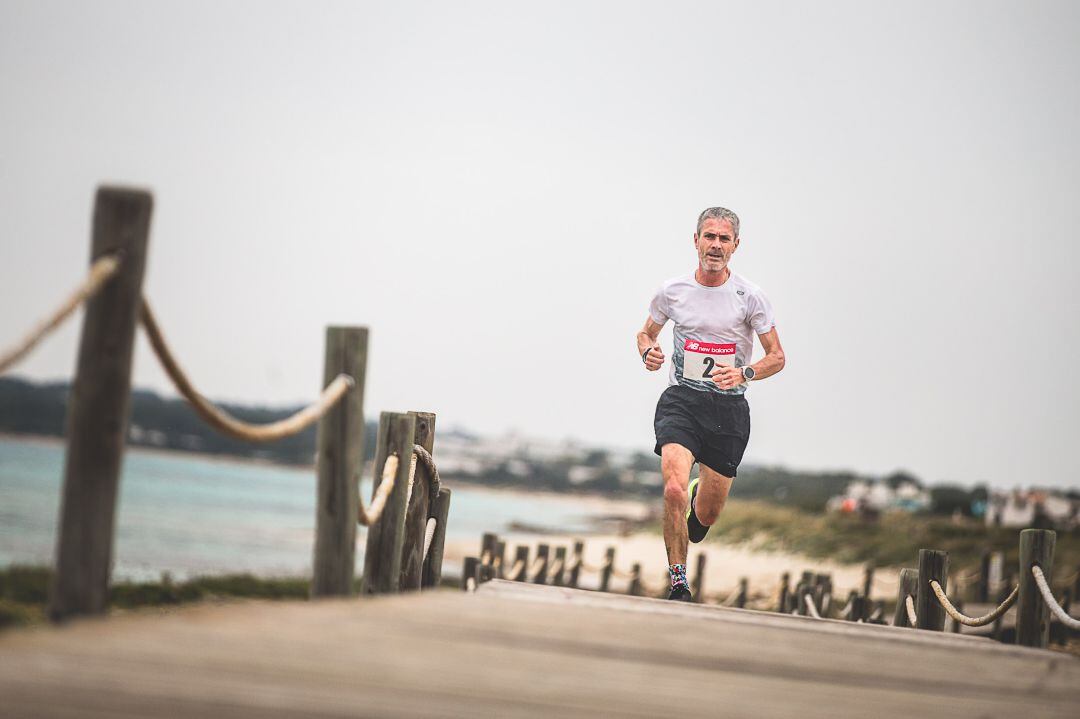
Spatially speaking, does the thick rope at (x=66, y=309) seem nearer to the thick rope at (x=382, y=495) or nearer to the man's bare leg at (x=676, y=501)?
the thick rope at (x=382, y=495)

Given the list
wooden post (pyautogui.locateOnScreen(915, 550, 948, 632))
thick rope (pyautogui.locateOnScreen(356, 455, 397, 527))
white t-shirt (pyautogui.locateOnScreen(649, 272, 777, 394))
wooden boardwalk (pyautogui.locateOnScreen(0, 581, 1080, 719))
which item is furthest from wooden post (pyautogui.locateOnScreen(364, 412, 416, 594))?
wooden post (pyautogui.locateOnScreen(915, 550, 948, 632))

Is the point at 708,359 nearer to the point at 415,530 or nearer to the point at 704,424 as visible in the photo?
the point at 704,424

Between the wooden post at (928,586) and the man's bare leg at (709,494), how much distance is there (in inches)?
57.8

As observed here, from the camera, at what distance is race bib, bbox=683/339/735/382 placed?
330 inches

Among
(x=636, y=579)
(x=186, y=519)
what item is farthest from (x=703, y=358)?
(x=186, y=519)

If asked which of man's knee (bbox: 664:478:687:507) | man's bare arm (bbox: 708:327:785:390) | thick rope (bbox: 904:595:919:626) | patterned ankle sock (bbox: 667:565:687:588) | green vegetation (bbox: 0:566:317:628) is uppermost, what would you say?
man's bare arm (bbox: 708:327:785:390)

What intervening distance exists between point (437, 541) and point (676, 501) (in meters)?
1.61

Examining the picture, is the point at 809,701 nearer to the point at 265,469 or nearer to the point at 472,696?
the point at 472,696

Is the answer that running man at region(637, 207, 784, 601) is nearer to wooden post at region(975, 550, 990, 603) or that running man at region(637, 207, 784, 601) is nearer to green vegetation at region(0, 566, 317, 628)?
wooden post at region(975, 550, 990, 603)

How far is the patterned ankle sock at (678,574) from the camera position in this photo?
7.96 m

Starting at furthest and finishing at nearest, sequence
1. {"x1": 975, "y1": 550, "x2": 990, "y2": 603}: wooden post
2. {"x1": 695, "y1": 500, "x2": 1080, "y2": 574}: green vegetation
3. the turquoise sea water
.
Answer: the turquoise sea water → {"x1": 695, "y1": 500, "x2": 1080, "y2": 574}: green vegetation → {"x1": 975, "y1": 550, "x2": 990, "y2": 603}: wooden post

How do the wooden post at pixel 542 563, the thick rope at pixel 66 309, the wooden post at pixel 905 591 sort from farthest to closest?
the wooden post at pixel 542 563 → the wooden post at pixel 905 591 → the thick rope at pixel 66 309

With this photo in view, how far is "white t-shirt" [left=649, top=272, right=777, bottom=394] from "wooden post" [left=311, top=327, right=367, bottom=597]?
151 inches

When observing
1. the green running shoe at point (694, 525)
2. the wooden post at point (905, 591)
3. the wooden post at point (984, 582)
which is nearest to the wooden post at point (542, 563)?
the wooden post at point (984, 582)
